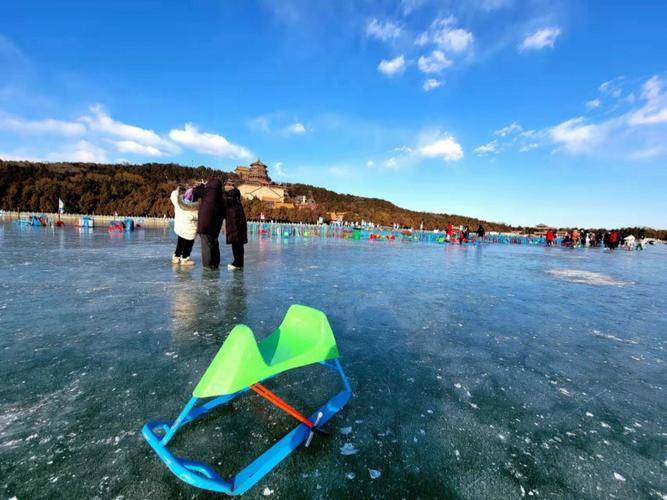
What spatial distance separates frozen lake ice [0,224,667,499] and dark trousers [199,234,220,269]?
2767 millimetres

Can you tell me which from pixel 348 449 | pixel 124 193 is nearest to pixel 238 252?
pixel 348 449

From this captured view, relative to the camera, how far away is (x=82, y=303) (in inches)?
168

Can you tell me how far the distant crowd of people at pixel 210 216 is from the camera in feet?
23.0

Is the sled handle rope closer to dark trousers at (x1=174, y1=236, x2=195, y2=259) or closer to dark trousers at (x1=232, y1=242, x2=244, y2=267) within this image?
dark trousers at (x1=232, y1=242, x2=244, y2=267)

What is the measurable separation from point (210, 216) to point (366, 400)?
591cm

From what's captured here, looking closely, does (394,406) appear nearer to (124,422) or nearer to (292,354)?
(292,354)

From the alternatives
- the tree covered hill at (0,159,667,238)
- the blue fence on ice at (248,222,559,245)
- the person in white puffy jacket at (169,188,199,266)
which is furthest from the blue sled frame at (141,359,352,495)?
the tree covered hill at (0,159,667,238)

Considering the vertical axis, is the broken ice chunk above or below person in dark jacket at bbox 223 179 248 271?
below

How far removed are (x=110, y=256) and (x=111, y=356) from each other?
788 cm

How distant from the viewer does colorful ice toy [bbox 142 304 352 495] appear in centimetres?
144

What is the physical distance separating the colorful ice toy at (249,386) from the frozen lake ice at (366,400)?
3.0 inches

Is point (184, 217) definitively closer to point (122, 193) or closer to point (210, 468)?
point (210, 468)

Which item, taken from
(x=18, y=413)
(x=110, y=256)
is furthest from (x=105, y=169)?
(x=18, y=413)

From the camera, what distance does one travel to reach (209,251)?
7.63 metres
